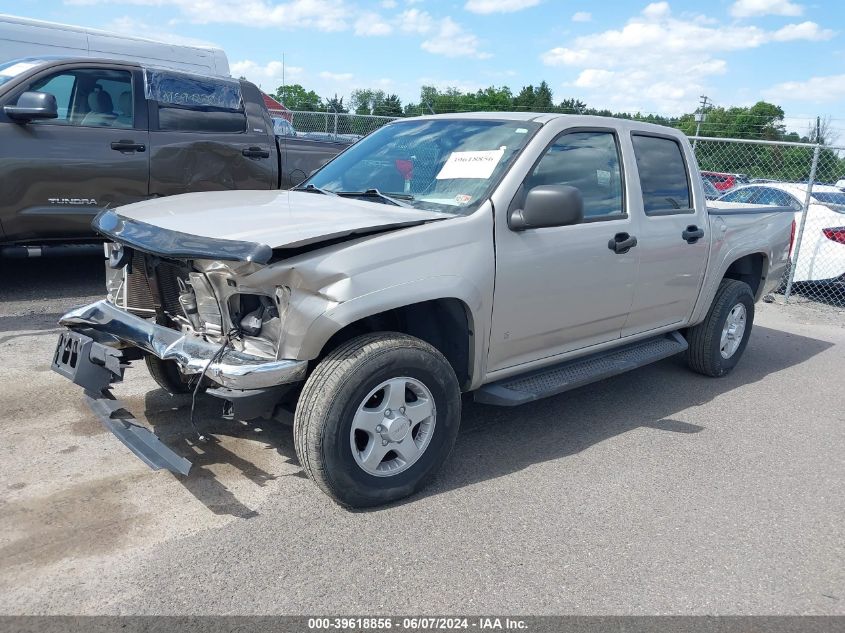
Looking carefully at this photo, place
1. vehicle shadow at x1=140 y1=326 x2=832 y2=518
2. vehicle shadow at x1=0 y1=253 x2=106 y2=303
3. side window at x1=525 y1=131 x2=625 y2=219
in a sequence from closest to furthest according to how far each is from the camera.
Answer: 1. vehicle shadow at x1=140 y1=326 x2=832 y2=518
2. side window at x1=525 y1=131 x2=625 y2=219
3. vehicle shadow at x1=0 y1=253 x2=106 y2=303

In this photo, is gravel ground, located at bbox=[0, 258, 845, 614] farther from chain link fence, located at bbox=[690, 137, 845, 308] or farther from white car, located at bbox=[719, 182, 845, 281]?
white car, located at bbox=[719, 182, 845, 281]

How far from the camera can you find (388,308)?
10.8ft

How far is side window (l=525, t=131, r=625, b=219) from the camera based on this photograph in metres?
4.12

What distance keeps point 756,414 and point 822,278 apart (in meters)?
5.10

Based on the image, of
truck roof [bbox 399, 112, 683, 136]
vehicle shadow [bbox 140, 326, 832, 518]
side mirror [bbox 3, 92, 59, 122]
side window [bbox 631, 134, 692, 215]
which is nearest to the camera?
vehicle shadow [bbox 140, 326, 832, 518]

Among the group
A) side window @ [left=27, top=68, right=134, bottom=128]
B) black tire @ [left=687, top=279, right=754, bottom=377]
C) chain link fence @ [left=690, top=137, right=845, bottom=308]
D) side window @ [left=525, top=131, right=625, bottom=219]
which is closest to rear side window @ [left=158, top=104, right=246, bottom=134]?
side window @ [left=27, top=68, right=134, bottom=128]

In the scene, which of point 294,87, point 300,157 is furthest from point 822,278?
point 294,87

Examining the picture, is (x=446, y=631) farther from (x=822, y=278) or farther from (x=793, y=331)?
(x=822, y=278)

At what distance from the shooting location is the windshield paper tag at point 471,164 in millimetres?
3957

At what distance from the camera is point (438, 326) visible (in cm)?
381

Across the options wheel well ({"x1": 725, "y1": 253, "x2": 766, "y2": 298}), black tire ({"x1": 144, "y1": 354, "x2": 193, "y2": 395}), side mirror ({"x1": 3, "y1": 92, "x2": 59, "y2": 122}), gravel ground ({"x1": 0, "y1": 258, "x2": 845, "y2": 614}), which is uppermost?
side mirror ({"x1": 3, "y1": 92, "x2": 59, "y2": 122})

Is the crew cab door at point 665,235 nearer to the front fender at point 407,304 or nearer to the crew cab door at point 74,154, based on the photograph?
the front fender at point 407,304

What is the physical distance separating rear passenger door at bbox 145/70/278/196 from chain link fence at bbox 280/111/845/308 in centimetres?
117

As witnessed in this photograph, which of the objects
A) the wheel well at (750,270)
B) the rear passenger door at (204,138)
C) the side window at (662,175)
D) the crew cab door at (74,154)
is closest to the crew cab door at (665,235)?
the side window at (662,175)
